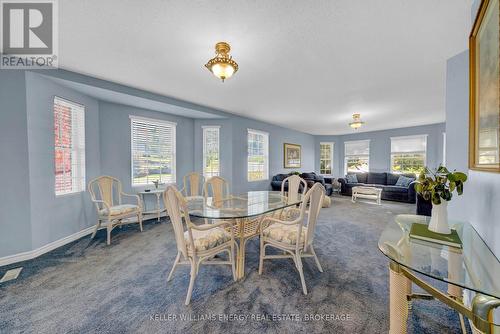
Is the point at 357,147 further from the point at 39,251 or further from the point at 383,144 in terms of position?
the point at 39,251

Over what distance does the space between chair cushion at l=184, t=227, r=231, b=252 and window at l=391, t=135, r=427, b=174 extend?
296 inches

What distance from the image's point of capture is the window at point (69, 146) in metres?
2.83

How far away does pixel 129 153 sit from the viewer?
12.6 ft

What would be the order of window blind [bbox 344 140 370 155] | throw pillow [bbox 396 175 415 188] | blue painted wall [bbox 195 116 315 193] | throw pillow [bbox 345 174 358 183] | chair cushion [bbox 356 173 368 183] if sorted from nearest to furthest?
blue painted wall [bbox 195 116 315 193] → throw pillow [bbox 396 175 415 188] → throw pillow [bbox 345 174 358 183] → chair cushion [bbox 356 173 368 183] → window blind [bbox 344 140 370 155]

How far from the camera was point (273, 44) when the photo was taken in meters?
2.05

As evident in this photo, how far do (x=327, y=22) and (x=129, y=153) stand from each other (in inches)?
157

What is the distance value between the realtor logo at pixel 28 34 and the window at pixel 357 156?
351 inches

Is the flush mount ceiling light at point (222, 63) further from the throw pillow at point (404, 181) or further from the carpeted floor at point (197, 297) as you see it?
the throw pillow at point (404, 181)

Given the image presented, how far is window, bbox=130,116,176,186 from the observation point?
3961 mm

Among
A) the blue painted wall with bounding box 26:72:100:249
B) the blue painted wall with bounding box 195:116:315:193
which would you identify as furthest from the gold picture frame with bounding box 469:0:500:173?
the blue painted wall with bounding box 26:72:100:249

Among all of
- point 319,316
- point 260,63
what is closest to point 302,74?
point 260,63

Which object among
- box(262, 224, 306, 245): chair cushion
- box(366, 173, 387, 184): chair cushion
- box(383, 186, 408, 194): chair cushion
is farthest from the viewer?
box(366, 173, 387, 184): chair cushion

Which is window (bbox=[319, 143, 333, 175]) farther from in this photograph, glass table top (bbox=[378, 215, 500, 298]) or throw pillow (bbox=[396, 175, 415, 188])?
glass table top (bbox=[378, 215, 500, 298])

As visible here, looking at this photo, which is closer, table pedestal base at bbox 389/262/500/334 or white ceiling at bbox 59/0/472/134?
table pedestal base at bbox 389/262/500/334
